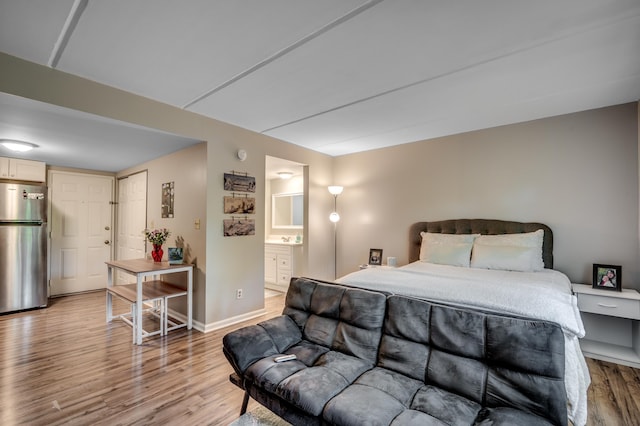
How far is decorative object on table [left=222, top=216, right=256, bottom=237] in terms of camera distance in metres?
3.60

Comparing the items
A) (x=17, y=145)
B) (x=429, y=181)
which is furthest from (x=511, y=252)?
(x=17, y=145)

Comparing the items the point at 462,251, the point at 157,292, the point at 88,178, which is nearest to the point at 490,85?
the point at 462,251

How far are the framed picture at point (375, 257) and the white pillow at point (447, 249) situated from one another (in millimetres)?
768

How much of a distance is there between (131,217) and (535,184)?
610 cm

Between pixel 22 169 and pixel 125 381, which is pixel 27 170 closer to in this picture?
pixel 22 169

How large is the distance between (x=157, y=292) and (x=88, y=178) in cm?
345

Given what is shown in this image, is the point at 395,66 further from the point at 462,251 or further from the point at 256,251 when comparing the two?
the point at 256,251

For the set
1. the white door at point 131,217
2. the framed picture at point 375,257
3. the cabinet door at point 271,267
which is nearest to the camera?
the framed picture at point 375,257

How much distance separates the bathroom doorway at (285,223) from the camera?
4891mm

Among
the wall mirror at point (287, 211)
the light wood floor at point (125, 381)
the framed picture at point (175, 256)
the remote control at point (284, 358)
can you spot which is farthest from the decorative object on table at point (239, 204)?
the remote control at point (284, 358)

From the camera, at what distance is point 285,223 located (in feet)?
20.7

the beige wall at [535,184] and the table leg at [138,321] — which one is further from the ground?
the beige wall at [535,184]

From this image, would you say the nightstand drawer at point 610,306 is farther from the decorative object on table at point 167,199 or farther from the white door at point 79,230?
the white door at point 79,230

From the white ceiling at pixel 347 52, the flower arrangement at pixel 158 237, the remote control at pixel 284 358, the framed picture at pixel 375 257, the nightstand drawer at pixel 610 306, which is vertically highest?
the white ceiling at pixel 347 52
